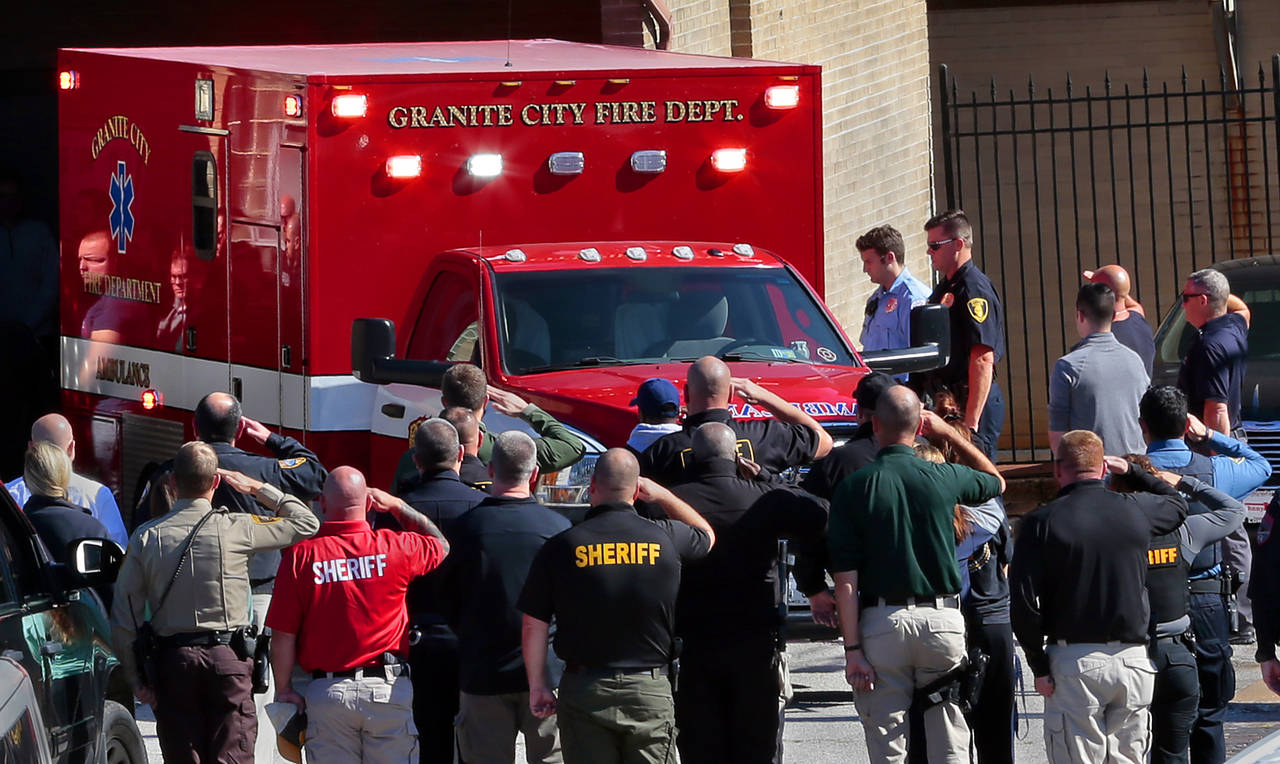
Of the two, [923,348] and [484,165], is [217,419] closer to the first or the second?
[484,165]

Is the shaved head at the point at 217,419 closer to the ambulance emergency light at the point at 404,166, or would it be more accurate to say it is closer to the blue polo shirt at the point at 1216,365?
the ambulance emergency light at the point at 404,166

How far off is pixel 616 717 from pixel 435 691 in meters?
1.06

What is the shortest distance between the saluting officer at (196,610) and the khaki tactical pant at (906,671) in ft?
6.69

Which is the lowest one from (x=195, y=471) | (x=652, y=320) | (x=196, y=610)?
(x=196, y=610)

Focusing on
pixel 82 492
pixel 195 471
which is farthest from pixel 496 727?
pixel 82 492

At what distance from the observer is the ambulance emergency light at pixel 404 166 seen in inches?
381

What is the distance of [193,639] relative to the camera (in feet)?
21.9

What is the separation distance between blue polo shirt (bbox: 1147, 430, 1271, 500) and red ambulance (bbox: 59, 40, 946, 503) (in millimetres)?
1640

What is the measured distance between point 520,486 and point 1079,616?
1915 millimetres

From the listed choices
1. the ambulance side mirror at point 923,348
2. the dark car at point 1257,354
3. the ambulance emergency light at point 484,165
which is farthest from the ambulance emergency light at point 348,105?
the dark car at point 1257,354

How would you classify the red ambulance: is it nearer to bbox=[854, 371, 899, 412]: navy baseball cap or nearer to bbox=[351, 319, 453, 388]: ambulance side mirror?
bbox=[351, 319, 453, 388]: ambulance side mirror

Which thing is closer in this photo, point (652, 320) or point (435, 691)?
point (435, 691)

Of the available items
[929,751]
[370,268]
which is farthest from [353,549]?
[370,268]

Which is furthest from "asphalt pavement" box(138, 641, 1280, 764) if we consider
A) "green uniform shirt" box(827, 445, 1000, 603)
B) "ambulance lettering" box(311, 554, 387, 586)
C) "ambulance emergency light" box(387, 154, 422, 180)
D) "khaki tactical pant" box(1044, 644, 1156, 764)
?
"ambulance emergency light" box(387, 154, 422, 180)
